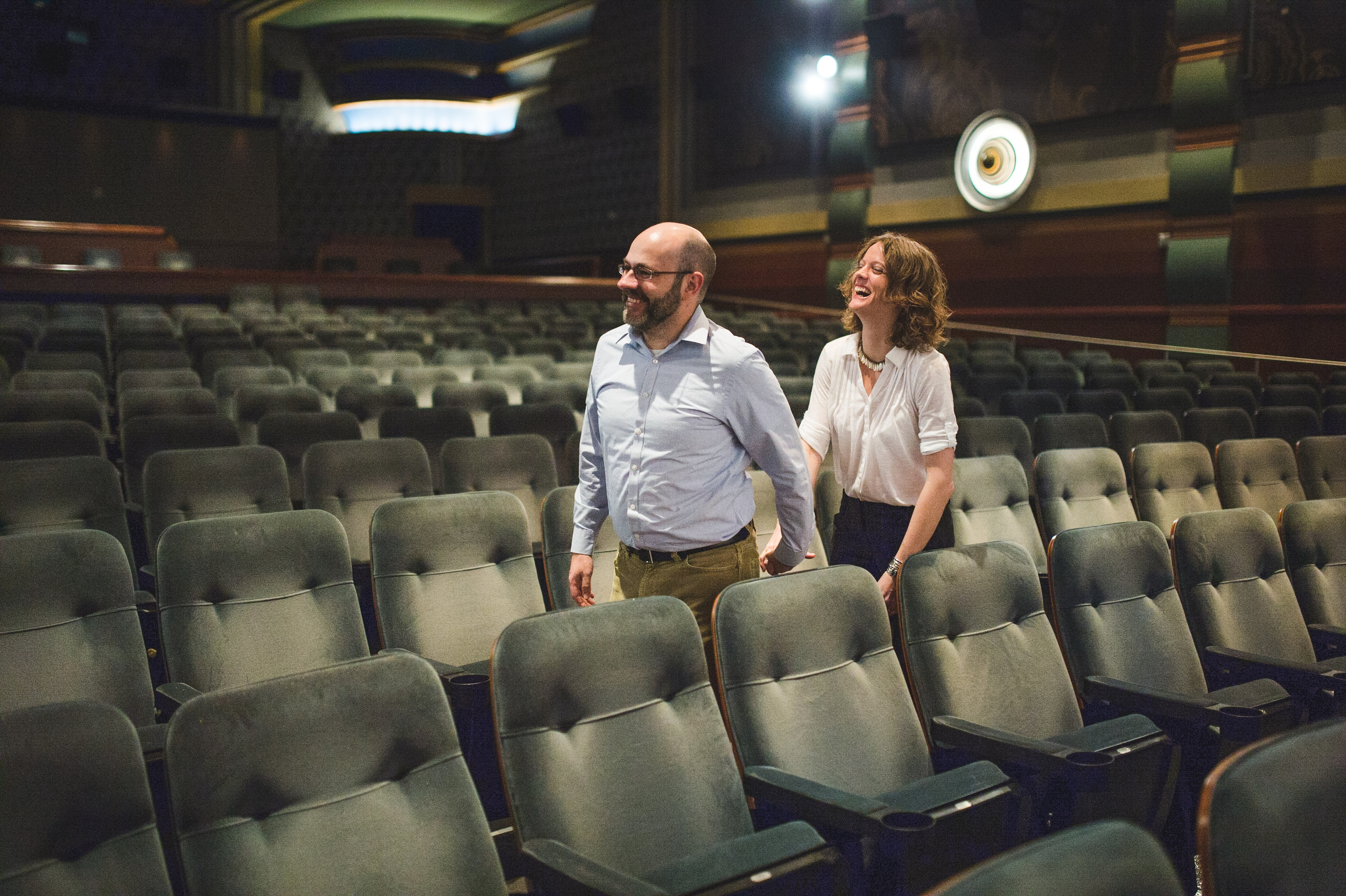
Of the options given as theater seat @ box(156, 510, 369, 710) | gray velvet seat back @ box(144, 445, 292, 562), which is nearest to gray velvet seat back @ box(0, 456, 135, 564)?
gray velvet seat back @ box(144, 445, 292, 562)

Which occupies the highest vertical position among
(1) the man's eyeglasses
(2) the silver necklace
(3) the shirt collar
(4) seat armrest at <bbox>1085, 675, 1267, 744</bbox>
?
(1) the man's eyeglasses

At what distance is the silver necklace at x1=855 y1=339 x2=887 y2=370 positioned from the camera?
2.02m

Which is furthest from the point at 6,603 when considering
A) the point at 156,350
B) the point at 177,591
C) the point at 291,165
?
the point at 291,165

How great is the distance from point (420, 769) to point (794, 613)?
643 mm

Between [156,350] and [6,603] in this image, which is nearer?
[6,603]

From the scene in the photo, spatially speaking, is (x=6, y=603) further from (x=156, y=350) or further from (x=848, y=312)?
(x=156, y=350)

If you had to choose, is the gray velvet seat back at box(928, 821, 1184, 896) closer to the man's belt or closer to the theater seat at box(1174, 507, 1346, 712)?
the man's belt

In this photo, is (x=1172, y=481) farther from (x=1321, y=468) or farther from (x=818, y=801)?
(x=818, y=801)

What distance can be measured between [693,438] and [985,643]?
2.16 ft

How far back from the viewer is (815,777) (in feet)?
5.18

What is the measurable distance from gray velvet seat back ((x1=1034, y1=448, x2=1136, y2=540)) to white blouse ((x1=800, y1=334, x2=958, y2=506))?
3.72 feet

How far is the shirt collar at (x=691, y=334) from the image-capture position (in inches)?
68.4

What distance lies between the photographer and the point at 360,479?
2840 mm

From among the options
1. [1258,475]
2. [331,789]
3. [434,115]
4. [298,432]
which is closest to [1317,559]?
[1258,475]
